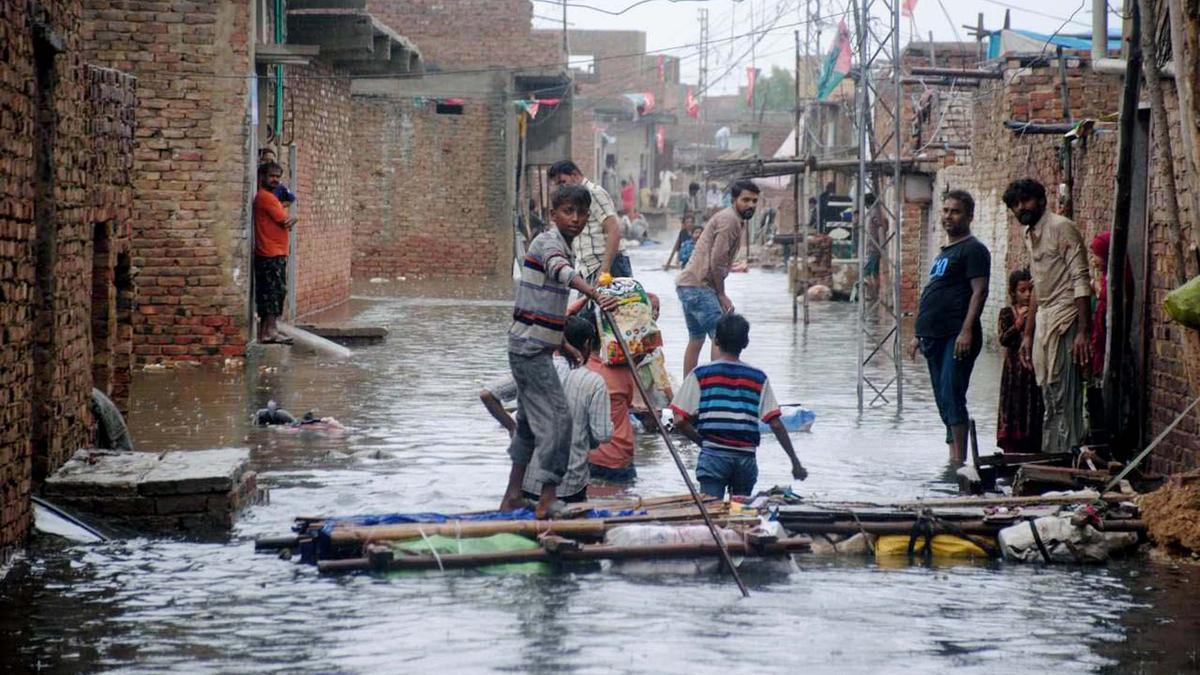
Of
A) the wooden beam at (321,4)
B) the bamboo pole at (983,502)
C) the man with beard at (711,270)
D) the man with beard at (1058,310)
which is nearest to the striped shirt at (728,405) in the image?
the bamboo pole at (983,502)

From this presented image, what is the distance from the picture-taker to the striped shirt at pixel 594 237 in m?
12.0

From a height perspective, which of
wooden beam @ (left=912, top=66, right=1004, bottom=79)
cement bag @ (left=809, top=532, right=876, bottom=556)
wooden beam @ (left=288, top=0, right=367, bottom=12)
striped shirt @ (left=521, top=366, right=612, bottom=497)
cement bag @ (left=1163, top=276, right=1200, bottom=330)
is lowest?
cement bag @ (left=809, top=532, right=876, bottom=556)

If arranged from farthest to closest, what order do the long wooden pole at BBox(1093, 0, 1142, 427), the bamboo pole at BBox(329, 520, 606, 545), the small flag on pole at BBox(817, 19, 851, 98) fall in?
1. the small flag on pole at BBox(817, 19, 851, 98)
2. the long wooden pole at BBox(1093, 0, 1142, 427)
3. the bamboo pole at BBox(329, 520, 606, 545)

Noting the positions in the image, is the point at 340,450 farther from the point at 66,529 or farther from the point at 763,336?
the point at 763,336

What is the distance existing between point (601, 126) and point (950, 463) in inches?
2320

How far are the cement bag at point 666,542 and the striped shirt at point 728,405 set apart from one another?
36.4 inches

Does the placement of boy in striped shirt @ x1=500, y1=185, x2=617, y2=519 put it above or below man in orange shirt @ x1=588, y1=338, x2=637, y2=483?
above

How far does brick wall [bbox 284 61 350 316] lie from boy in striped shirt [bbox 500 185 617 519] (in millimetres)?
11936

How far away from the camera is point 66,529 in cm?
769

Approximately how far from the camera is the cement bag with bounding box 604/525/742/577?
7043 mm

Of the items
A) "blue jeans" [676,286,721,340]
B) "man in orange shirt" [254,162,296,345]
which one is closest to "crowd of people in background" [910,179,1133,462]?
"blue jeans" [676,286,721,340]

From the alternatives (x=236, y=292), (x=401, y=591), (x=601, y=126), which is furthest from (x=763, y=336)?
(x=601, y=126)

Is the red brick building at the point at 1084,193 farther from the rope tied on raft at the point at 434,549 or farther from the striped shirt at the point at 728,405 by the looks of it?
the rope tied on raft at the point at 434,549

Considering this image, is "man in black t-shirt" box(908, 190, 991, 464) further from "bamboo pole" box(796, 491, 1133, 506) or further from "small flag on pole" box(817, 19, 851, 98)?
"small flag on pole" box(817, 19, 851, 98)
